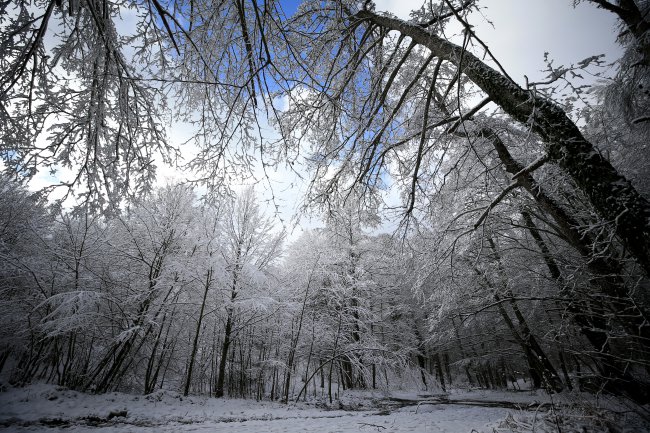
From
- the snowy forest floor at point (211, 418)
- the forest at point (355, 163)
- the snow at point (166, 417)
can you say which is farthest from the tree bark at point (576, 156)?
the snow at point (166, 417)

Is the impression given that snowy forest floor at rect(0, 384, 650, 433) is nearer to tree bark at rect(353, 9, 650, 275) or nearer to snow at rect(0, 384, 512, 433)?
snow at rect(0, 384, 512, 433)

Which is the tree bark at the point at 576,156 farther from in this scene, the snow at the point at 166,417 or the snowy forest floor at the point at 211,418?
the snow at the point at 166,417

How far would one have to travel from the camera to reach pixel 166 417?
6004 millimetres

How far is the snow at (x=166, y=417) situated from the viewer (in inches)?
198

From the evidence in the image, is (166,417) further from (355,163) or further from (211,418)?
(355,163)

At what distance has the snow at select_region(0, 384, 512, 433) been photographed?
5020 mm

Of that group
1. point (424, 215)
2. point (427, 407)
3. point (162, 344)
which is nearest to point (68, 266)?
point (162, 344)

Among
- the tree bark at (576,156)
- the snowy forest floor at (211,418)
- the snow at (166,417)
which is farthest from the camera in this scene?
the snow at (166,417)

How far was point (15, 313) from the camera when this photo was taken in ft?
31.8

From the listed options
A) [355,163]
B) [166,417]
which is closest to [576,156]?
[355,163]

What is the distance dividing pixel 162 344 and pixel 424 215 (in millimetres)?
10387

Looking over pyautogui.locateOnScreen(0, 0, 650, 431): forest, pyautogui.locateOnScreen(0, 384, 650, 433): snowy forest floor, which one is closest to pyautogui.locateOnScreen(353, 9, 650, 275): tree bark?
pyautogui.locateOnScreen(0, 0, 650, 431): forest

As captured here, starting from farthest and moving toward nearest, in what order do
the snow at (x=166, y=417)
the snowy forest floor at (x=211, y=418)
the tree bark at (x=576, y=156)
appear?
1. the snow at (x=166, y=417)
2. the snowy forest floor at (x=211, y=418)
3. the tree bark at (x=576, y=156)

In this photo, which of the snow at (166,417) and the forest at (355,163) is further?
the snow at (166,417)
